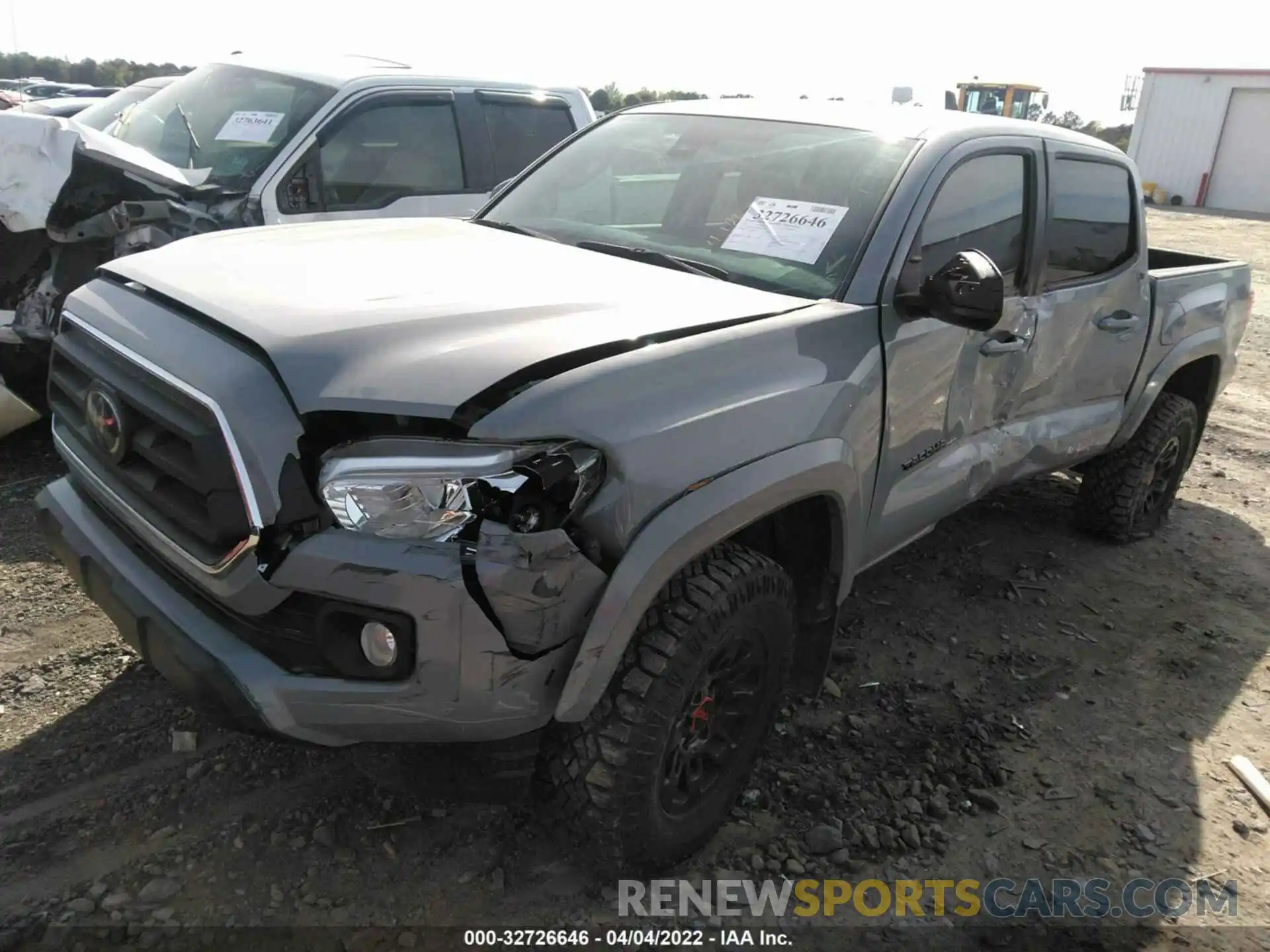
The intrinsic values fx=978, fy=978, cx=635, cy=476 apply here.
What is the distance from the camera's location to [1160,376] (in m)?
4.34

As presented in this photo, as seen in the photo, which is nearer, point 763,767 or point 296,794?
point 296,794

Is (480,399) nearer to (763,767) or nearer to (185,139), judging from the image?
(763,767)

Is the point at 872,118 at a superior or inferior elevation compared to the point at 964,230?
superior

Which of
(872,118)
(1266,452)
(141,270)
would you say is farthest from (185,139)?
(1266,452)

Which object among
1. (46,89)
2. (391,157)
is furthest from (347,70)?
(46,89)

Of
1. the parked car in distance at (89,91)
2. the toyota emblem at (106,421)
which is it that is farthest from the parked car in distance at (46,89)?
the toyota emblem at (106,421)

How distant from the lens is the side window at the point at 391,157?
5352mm

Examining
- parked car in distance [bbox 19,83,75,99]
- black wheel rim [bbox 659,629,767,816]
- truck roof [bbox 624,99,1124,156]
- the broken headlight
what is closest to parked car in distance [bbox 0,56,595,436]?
truck roof [bbox 624,99,1124,156]

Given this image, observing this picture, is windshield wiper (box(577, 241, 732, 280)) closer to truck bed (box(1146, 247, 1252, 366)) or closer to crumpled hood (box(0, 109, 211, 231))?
truck bed (box(1146, 247, 1252, 366))

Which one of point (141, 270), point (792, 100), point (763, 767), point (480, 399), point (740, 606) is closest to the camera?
point (480, 399)

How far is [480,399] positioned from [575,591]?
0.42m

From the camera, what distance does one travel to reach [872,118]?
127 inches

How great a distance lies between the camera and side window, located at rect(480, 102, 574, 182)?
5.95 meters

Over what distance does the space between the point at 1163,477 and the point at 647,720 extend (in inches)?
154
